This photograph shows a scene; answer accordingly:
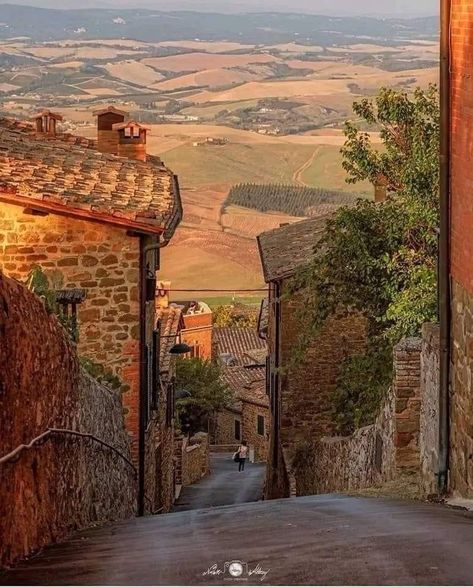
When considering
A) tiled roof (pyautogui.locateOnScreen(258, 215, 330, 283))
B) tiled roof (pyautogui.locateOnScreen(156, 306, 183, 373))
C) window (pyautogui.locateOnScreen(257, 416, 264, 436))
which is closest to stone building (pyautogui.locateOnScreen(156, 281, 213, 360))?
window (pyautogui.locateOnScreen(257, 416, 264, 436))

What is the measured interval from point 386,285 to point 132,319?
4189 millimetres

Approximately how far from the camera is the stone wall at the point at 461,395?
372 inches

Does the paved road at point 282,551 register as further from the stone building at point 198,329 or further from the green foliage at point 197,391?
the stone building at point 198,329

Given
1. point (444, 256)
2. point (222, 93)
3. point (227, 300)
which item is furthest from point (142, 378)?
point (227, 300)

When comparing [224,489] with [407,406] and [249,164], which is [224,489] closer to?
[407,406]

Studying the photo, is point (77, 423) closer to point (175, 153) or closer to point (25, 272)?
point (25, 272)

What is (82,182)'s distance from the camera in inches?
653

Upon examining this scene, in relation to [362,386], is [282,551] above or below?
above

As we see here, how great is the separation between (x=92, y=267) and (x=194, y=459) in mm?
22794

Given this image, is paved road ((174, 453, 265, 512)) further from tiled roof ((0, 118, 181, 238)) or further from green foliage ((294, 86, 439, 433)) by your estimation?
tiled roof ((0, 118, 181, 238))

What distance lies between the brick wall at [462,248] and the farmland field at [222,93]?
33.8 meters

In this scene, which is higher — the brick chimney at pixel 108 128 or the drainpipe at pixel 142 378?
the brick chimney at pixel 108 128

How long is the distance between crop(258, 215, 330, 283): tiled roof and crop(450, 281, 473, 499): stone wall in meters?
10.0

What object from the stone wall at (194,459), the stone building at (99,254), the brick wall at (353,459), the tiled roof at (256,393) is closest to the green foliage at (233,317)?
the tiled roof at (256,393)
